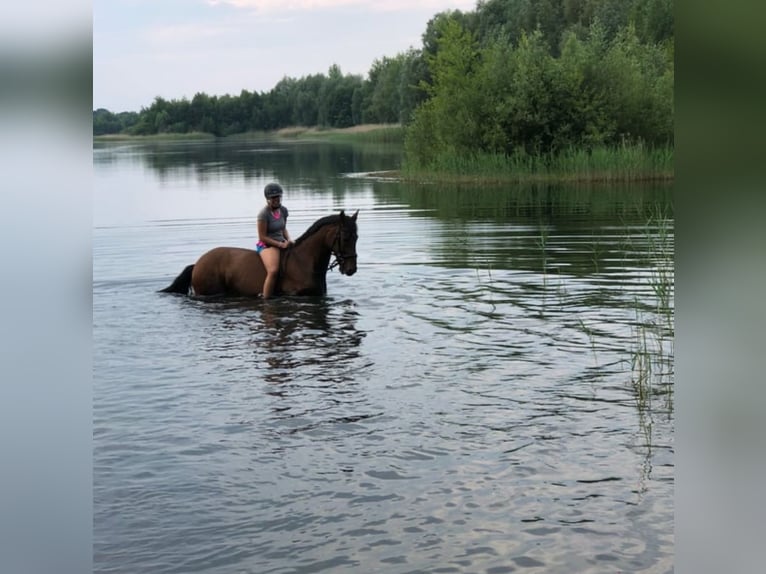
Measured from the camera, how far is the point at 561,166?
113 feet

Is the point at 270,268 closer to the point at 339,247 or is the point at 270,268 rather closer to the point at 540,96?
the point at 339,247

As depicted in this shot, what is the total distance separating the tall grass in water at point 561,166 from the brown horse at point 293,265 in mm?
21007

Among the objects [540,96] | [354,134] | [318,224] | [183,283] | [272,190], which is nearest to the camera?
[272,190]

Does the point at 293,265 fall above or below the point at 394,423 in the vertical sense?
above

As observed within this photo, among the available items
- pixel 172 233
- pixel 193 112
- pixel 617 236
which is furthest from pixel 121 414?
pixel 193 112

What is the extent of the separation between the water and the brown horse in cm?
37

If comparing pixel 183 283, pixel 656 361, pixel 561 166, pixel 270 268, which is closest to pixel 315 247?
pixel 270 268

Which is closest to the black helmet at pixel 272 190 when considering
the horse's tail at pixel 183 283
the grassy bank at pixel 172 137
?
the horse's tail at pixel 183 283

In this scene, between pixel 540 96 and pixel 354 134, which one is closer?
pixel 540 96

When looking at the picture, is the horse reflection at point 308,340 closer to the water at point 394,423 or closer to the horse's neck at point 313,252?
the water at point 394,423

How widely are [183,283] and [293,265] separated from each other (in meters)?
1.88

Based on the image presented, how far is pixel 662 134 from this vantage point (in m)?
40.6

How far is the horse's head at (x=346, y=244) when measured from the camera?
12586 mm

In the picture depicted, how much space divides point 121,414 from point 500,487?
11.1ft
